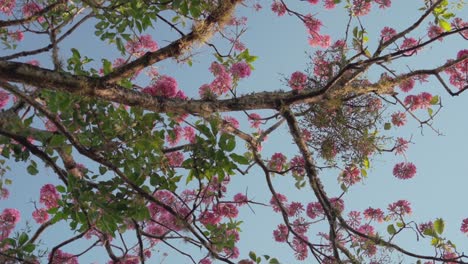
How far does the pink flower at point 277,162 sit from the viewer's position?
6.89 metres

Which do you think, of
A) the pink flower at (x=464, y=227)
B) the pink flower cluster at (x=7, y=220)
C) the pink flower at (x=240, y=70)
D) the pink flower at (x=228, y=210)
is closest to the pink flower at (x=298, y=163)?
the pink flower at (x=228, y=210)

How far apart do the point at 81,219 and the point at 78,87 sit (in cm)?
106

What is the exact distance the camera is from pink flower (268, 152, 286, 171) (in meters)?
6.89

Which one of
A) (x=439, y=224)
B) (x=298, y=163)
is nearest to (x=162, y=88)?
(x=298, y=163)

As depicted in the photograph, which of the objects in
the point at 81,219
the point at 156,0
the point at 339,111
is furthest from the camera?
the point at 339,111

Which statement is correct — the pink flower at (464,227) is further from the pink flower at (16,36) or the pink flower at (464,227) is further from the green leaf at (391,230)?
the pink flower at (16,36)

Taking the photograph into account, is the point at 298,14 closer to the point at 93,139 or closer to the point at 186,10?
the point at 186,10

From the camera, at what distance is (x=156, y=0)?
4.91 meters

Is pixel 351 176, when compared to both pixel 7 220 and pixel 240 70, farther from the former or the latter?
pixel 7 220

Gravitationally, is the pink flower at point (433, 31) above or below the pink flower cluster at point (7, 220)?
above

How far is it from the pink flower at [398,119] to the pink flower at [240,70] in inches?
85.7

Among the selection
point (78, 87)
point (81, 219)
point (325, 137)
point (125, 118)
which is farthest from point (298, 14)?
point (81, 219)

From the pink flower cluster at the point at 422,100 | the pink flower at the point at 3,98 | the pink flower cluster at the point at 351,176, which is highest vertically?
the pink flower cluster at the point at 422,100

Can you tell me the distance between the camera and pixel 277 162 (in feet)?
22.7
